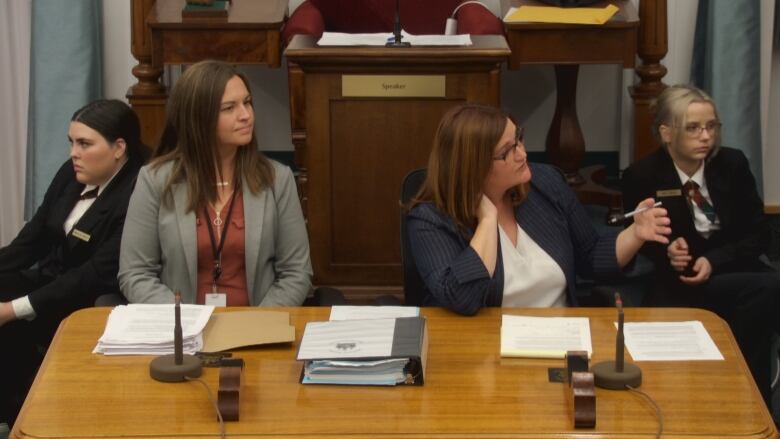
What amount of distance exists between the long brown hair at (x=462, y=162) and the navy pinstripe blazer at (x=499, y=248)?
0.12 ft

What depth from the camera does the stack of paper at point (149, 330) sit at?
2621mm

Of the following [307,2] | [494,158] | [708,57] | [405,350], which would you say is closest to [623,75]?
[708,57]

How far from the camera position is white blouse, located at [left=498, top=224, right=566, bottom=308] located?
3096 millimetres

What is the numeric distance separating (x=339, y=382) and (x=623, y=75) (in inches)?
131

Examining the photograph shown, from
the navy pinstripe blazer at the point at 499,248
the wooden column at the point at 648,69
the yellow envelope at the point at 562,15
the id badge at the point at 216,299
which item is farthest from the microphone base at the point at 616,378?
the wooden column at the point at 648,69

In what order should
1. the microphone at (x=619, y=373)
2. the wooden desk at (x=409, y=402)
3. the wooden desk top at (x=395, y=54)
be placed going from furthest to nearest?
the wooden desk top at (x=395, y=54), the microphone at (x=619, y=373), the wooden desk at (x=409, y=402)

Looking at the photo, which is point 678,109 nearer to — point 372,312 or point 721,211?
point 721,211

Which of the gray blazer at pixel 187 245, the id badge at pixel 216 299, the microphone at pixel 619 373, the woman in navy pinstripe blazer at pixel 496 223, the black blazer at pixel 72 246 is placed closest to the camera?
the microphone at pixel 619 373

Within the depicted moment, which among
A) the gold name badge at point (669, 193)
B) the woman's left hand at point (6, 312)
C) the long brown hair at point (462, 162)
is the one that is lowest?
the woman's left hand at point (6, 312)

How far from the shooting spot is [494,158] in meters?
3.08

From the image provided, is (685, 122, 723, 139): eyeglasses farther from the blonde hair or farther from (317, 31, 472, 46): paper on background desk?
(317, 31, 472, 46): paper on background desk

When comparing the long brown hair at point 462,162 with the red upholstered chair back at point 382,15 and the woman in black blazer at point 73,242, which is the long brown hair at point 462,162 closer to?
the woman in black blazer at point 73,242

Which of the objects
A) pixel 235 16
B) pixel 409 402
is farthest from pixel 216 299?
pixel 235 16

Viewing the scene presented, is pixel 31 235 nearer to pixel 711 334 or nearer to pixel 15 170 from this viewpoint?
pixel 15 170
